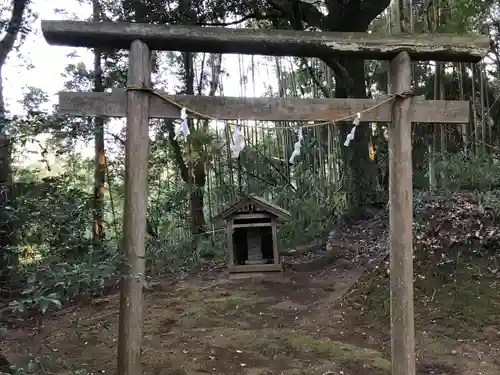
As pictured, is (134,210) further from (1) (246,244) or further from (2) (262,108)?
(1) (246,244)

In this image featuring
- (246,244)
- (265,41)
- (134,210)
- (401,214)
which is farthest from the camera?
(246,244)

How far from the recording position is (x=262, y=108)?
3.18 m

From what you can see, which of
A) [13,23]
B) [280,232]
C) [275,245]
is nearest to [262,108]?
[13,23]

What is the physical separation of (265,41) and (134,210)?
1.43 m

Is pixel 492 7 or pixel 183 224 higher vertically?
pixel 492 7

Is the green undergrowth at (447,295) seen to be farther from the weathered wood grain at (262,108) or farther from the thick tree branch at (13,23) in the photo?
the thick tree branch at (13,23)

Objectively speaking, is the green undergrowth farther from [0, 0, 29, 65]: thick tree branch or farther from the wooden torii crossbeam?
[0, 0, 29, 65]: thick tree branch

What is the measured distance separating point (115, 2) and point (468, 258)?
7.77 metres

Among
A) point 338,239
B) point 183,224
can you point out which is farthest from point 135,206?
point 183,224

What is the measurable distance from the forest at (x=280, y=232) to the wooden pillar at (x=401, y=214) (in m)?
0.27

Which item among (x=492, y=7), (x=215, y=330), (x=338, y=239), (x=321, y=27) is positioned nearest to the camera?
(x=215, y=330)

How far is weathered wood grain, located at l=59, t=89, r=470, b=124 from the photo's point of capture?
296 cm

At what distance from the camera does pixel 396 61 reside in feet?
10.9

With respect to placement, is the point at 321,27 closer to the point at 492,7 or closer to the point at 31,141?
the point at 492,7
